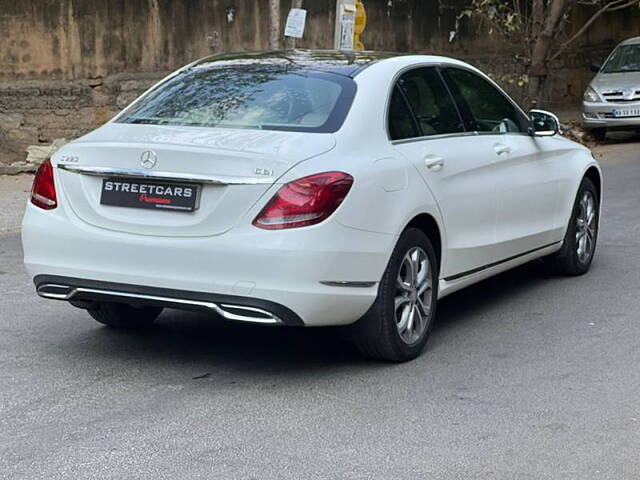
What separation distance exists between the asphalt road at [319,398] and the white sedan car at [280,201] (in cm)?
34

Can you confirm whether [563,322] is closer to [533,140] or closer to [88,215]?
[533,140]

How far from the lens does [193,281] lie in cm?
552

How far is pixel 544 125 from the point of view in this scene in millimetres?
8070

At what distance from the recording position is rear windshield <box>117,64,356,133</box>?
19.7 feet

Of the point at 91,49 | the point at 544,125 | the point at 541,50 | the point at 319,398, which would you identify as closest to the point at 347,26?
the point at 544,125

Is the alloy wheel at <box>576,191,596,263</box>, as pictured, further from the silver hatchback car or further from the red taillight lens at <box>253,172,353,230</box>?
the silver hatchback car

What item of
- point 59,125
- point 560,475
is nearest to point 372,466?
point 560,475

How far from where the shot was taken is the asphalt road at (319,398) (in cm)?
467

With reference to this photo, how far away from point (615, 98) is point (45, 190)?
15.5m

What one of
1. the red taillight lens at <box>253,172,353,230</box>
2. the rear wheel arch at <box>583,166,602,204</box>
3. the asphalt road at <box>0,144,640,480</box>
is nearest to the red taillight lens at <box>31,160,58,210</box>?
the asphalt road at <box>0,144,640,480</box>

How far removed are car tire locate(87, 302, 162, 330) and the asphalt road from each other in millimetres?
92

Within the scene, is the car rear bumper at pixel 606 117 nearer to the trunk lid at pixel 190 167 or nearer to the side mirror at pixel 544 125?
the side mirror at pixel 544 125

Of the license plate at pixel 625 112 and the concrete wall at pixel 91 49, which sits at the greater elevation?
the concrete wall at pixel 91 49

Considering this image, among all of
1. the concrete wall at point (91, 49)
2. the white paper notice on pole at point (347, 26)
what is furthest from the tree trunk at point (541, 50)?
the white paper notice on pole at point (347, 26)
